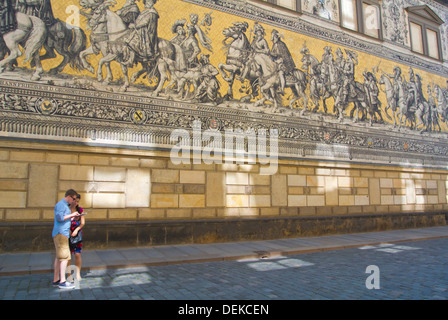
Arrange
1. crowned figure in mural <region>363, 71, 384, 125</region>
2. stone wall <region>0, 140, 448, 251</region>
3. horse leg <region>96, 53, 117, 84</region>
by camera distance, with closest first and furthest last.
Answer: stone wall <region>0, 140, 448, 251</region>, horse leg <region>96, 53, 117, 84</region>, crowned figure in mural <region>363, 71, 384, 125</region>

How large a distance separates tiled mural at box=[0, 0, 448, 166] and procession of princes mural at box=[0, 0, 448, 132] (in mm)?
34

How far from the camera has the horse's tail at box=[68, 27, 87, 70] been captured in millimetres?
8281

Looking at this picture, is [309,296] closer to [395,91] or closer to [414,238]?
[414,238]

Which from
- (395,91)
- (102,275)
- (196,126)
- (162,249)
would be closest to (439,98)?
(395,91)

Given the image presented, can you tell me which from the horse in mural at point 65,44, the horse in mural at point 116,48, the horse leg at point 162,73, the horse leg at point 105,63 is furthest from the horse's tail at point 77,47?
the horse leg at point 162,73

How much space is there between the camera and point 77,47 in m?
8.38

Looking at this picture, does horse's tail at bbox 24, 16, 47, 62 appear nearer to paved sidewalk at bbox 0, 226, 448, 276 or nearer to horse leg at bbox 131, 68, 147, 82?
horse leg at bbox 131, 68, 147, 82

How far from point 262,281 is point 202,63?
6.94 metres

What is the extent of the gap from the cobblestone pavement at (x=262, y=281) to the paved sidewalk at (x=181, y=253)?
240 millimetres

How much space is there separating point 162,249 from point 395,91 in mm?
12184

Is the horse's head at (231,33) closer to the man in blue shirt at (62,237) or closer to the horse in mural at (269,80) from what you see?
the horse in mural at (269,80)

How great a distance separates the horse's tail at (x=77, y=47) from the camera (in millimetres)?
8281

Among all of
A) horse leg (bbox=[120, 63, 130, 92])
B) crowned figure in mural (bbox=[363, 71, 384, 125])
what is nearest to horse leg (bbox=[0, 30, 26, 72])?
horse leg (bbox=[120, 63, 130, 92])

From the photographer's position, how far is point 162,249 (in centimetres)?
810
